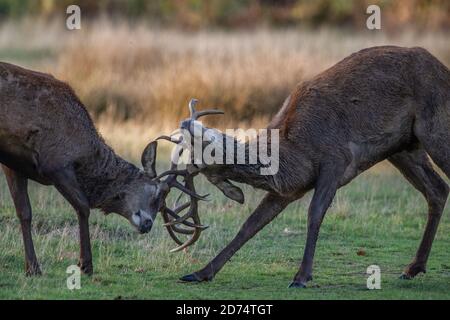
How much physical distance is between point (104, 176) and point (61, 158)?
670mm

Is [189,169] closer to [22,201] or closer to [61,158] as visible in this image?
[61,158]

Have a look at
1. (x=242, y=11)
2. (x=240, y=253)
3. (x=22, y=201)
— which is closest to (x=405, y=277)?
(x=240, y=253)

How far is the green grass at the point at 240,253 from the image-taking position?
9.88m

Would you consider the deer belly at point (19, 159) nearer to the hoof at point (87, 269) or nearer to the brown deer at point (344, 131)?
the hoof at point (87, 269)

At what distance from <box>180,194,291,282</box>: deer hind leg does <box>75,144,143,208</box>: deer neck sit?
1254mm

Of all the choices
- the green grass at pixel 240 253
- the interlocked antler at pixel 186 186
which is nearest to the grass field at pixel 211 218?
the green grass at pixel 240 253

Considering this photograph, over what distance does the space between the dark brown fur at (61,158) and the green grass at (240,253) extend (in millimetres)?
552

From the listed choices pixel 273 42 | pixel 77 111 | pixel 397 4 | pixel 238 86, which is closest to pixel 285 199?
pixel 77 111

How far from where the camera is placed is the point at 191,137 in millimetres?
9930

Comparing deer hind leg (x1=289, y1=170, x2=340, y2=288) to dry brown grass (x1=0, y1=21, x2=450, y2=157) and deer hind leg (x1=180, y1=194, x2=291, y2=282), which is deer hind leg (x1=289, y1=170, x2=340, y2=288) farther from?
dry brown grass (x1=0, y1=21, x2=450, y2=157)

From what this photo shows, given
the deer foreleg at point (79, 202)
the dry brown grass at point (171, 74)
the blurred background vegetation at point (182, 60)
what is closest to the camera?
the deer foreleg at point (79, 202)

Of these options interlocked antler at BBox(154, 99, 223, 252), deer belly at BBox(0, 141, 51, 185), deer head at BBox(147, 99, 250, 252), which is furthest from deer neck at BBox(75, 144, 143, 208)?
deer belly at BBox(0, 141, 51, 185)

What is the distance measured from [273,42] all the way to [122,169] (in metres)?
17.6

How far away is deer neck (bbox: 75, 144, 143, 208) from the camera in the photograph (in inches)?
426
